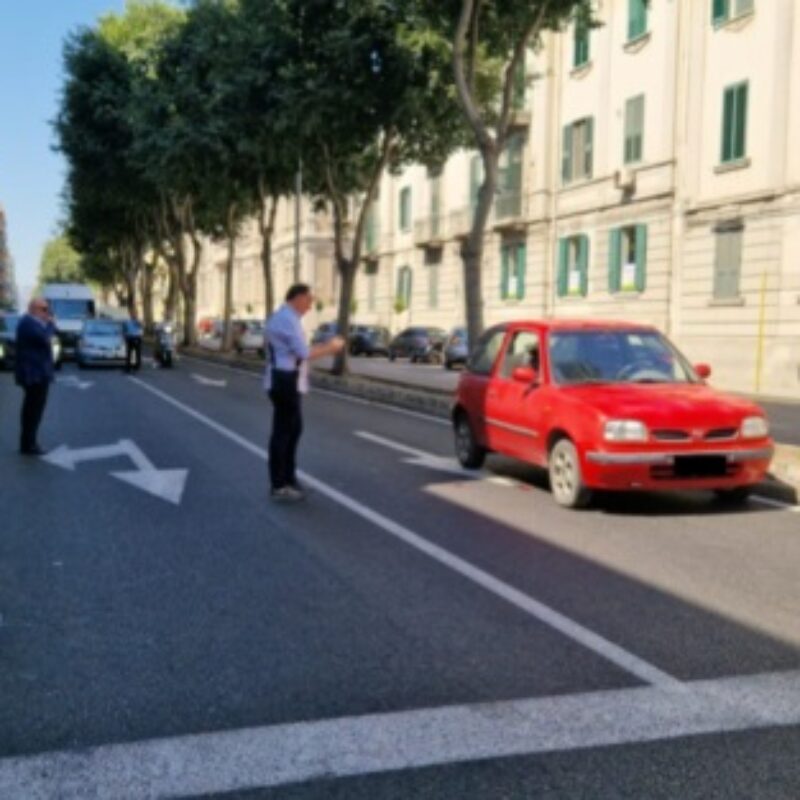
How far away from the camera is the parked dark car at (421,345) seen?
4216 cm

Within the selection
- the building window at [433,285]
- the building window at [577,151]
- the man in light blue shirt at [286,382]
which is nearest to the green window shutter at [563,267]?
the building window at [577,151]

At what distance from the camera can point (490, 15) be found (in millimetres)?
18984

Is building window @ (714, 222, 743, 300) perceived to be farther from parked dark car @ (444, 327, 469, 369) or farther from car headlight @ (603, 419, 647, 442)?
car headlight @ (603, 419, 647, 442)

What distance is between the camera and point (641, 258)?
31.3 metres

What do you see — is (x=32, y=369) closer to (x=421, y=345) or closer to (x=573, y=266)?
(x=573, y=266)

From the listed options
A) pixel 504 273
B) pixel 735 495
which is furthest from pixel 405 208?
pixel 735 495

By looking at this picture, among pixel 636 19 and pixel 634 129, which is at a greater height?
pixel 636 19

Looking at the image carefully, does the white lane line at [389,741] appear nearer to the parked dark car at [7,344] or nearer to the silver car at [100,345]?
the parked dark car at [7,344]

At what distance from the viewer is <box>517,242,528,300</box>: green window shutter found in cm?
3862

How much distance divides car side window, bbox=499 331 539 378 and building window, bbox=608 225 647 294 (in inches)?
856

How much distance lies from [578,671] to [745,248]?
24.4 m

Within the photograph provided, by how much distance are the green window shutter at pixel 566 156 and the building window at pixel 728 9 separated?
26.3 feet

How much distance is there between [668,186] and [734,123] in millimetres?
3127

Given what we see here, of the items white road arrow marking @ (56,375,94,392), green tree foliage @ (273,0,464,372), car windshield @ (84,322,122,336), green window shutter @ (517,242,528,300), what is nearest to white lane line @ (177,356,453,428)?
green tree foliage @ (273,0,464,372)
